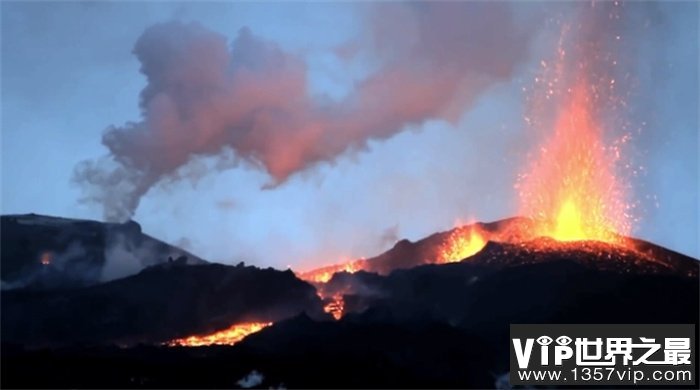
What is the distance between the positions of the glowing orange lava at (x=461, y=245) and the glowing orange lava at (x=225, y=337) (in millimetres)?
34443

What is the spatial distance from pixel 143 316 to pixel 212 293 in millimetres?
7246

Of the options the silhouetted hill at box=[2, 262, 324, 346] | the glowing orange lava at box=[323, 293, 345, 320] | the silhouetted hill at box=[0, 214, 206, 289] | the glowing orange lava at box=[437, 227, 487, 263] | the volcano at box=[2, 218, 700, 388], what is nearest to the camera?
the volcano at box=[2, 218, 700, 388]

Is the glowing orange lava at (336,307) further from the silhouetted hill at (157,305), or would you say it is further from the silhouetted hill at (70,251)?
the silhouetted hill at (70,251)

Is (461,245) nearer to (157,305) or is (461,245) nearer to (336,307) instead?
(336,307)

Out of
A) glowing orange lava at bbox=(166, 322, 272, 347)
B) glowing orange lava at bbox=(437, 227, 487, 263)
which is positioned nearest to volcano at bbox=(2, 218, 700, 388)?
glowing orange lava at bbox=(166, 322, 272, 347)

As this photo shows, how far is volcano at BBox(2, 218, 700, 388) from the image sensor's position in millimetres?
63438

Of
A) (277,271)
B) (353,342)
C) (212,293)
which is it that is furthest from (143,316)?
(353,342)

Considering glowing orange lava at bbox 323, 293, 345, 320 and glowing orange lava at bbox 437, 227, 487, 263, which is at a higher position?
glowing orange lava at bbox 437, 227, 487, 263

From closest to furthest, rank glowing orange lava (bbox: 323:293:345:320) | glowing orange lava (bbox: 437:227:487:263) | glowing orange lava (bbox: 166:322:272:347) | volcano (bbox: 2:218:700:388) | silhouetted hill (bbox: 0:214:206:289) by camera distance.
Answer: volcano (bbox: 2:218:700:388)
glowing orange lava (bbox: 166:322:272:347)
glowing orange lava (bbox: 323:293:345:320)
silhouetted hill (bbox: 0:214:206:289)
glowing orange lava (bbox: 437:227:487:263)

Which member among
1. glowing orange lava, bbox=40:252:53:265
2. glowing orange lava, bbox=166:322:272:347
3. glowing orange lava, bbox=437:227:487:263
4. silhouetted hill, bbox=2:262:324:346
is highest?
glowing orange lava, bbox=437:227:487:263

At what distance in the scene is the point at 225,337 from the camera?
3081 inches

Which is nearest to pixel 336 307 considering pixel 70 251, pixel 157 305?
pixel 157 305

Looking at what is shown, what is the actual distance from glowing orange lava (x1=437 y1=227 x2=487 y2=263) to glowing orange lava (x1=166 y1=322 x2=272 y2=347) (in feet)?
113

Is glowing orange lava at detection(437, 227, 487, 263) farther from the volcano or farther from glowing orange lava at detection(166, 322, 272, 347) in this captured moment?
glowing orange lava at detection(166, 322, 272, 347)
